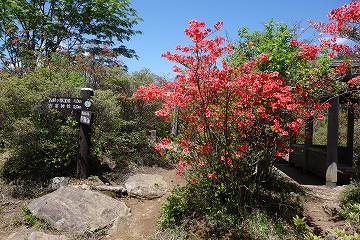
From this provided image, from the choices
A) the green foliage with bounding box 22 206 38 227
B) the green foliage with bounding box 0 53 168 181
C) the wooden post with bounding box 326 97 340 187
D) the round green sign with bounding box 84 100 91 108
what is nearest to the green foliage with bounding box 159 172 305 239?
the green foliage with bounding box 22 206 38 227

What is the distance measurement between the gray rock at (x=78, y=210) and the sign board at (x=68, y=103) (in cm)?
170

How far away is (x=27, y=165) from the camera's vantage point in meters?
6.60

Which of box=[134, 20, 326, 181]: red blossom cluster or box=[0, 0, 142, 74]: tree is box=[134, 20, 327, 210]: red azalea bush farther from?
box=[0, 0, 142, 74]: tree

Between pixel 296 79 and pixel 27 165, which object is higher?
pixel 296 79

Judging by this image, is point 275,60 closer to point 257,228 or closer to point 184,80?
point 184,80

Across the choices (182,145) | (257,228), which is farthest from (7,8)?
(257,228)

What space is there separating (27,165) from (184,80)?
14.2ft

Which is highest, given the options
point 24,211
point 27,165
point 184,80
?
point 184,80

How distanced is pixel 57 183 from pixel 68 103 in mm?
1598

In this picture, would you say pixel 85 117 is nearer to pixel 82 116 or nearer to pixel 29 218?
pixel 82 116

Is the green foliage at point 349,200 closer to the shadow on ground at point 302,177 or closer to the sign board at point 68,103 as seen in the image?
the shadow on ground at point 302,177

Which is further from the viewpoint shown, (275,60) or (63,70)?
(63,70)

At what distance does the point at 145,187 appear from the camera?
634cm

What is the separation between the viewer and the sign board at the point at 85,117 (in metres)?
6.41
